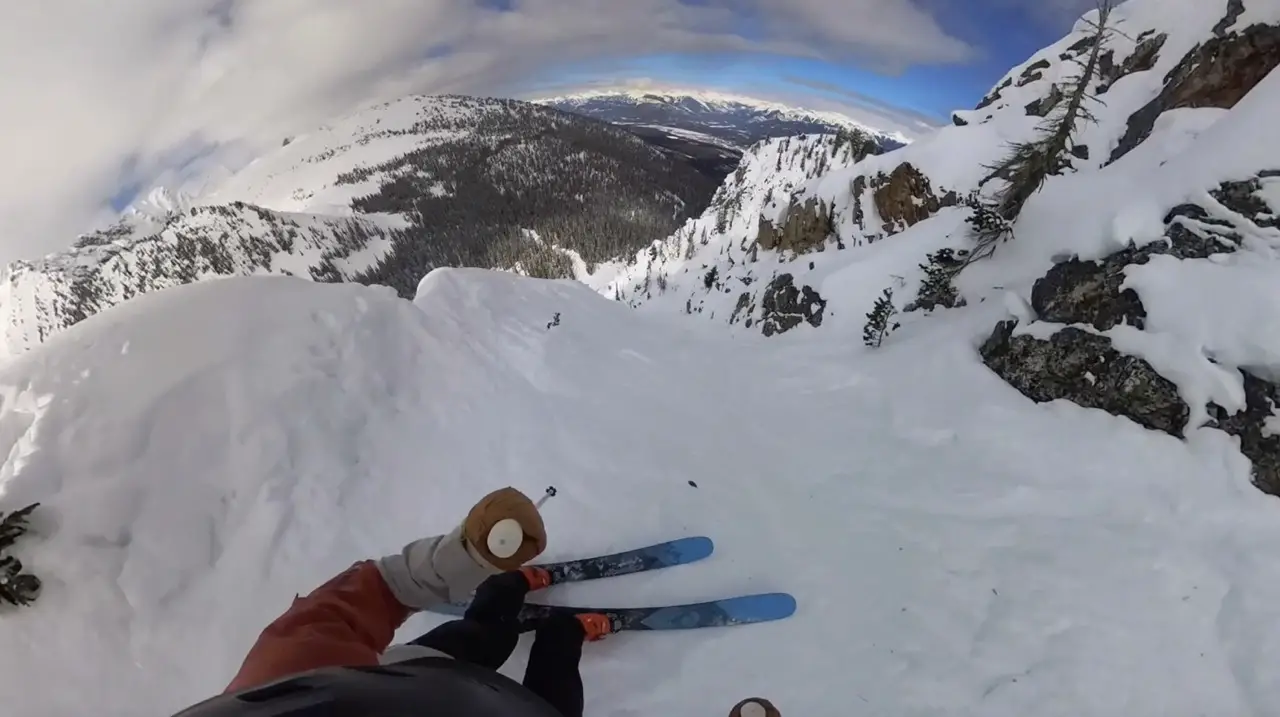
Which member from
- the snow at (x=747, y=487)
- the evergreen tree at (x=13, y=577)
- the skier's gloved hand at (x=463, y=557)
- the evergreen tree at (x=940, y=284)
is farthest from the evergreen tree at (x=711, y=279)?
the skier's gloved hand at (x=463, y=557)

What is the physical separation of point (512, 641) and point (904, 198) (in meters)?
23.5

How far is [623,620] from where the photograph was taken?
4473mm

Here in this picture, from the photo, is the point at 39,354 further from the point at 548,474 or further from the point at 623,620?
the point at 623,620

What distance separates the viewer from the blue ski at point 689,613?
14.8 ft

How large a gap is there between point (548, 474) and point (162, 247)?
24789cm

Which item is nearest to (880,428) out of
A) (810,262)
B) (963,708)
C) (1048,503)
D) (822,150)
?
(1048,503)

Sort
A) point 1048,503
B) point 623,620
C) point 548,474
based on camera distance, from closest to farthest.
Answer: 1. point 623,620
2. point 1048,503
3. point 548,474

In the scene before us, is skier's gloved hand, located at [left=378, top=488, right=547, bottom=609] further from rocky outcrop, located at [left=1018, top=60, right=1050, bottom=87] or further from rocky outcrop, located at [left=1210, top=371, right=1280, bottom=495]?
rocky outcrop, located at [left=1018, top=60, right=1050, bottom=87]

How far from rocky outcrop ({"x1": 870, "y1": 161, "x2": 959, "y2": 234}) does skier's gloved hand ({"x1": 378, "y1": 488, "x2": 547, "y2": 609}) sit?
22211mm

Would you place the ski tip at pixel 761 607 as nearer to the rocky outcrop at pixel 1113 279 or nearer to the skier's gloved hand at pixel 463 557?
the skier's gloved hand at pixel 463 557

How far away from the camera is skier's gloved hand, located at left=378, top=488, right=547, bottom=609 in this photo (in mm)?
3346

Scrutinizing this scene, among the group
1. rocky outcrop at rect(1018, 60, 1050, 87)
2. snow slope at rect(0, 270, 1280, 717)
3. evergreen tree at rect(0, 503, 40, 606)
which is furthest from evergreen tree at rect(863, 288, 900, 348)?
rocky outcrop at rect(1018, 60, 1050, 87)

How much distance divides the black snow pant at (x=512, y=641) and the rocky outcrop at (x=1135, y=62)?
2267cm

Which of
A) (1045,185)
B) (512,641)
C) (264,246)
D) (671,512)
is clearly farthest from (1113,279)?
(264,246)
